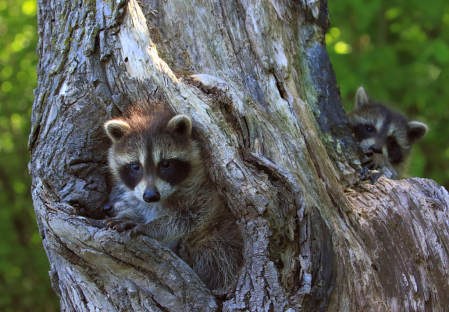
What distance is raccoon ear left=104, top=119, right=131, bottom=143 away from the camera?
2.70 m

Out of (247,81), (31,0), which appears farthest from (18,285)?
→ (247,81)

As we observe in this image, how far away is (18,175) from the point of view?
5.68 meters

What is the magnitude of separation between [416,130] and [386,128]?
0.41 m

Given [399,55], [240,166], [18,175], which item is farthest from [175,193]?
[399,55]

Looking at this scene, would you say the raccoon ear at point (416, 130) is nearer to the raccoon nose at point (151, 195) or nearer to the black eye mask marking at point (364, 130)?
the black eye mask marking at point (364, 130)

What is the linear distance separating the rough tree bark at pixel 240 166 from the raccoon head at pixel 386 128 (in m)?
1.68

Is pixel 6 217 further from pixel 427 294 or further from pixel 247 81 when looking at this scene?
pixel 427 294

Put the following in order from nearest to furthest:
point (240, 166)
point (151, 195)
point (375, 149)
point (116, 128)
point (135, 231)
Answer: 1. point (135, 231)
2. point (240, 166)
3. point (151, 195)
4. point (116, 128)
5. point (375, 149)

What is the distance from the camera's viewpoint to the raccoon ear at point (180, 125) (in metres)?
2.54

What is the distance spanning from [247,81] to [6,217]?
3744 mm

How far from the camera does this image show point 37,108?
282 cm

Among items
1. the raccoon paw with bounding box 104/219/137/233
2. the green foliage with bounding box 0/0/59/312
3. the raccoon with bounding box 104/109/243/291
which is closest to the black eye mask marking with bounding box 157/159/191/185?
the raccoon with bounding box 104/109/243/291

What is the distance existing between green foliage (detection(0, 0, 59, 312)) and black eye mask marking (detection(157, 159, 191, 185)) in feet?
8.19

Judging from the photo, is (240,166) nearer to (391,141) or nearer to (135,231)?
(135,231)
